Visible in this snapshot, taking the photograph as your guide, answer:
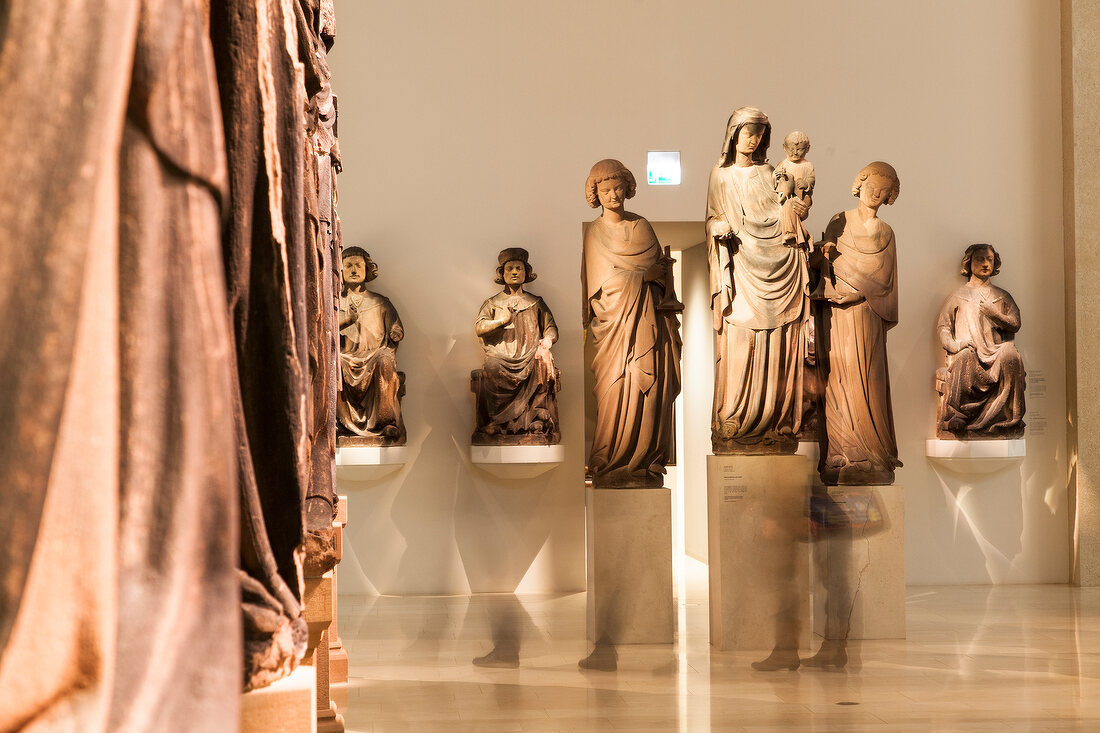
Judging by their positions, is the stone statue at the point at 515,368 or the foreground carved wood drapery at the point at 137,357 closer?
the foreground carved wood drapery at the point at 137,357

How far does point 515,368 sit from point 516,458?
0.78 metres

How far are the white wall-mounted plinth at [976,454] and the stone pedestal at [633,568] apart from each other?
358 cm

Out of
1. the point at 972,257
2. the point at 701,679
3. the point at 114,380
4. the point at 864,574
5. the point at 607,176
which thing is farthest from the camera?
the point at 972,257

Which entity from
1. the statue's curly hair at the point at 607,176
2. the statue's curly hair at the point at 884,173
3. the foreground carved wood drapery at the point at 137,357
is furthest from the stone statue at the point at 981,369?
the foreground carved wood drapery at the point at 137,357

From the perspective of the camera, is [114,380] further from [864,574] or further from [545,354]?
[545,354]

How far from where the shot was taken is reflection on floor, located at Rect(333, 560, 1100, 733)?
5.45 m

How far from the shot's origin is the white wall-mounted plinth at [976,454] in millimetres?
9453

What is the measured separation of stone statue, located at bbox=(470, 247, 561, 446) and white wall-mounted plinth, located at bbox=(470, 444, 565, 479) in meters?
0.06

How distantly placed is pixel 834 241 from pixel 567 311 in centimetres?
279

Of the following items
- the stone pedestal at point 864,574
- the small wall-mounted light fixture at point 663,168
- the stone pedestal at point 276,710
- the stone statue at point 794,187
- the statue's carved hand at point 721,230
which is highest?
the small wall-mounted light fixture at point 663,168

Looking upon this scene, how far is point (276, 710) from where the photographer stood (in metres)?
1.27

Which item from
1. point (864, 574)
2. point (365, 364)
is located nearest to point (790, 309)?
point (864, 574)

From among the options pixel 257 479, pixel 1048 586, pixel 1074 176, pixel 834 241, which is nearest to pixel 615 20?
pixel 834 241

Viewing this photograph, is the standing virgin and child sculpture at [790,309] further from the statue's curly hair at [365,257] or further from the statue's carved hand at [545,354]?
the statue's curly hair at [365,257]
